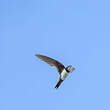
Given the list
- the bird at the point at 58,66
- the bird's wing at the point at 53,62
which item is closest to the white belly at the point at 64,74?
the bird at the point at 58,66

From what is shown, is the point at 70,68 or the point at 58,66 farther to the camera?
the point at 58,66

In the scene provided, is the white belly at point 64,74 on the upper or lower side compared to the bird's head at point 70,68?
lower

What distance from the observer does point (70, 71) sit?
57219mm

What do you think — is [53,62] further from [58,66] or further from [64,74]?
[64,74]

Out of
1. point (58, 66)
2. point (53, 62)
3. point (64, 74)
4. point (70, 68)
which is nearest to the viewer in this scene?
point (70, 68)

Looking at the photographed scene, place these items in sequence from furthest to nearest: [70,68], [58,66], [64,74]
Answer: [58,66] < [64,74] < [70,68]

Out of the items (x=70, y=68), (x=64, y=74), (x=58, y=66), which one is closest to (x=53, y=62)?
(x=58, y=66)

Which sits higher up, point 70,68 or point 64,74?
point 70,68

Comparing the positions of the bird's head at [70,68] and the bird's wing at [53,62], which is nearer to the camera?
the bird's head at [70,68]

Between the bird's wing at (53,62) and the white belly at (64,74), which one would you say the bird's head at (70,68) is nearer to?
the white belly at (64,74)

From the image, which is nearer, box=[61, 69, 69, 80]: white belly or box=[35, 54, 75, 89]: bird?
box=[61, 69, 69, 80]: white belly

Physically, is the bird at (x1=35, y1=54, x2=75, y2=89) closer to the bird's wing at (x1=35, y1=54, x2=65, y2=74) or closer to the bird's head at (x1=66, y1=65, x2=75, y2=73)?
the bird's wing at (x1=35, y1=54, x2=65, y2=74)

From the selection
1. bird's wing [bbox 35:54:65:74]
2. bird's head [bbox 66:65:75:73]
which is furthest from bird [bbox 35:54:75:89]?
bird's head [bbox 66:65:75:73]

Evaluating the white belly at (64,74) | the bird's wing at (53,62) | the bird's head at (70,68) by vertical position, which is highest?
the bird's wing at (53,62)
